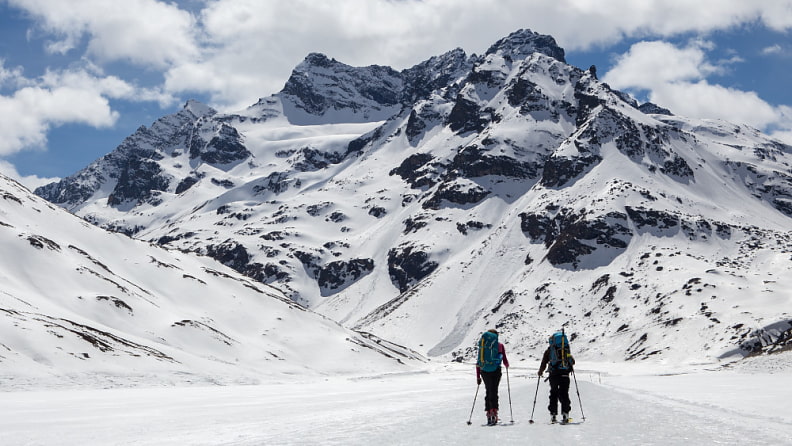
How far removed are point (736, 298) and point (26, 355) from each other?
146 m

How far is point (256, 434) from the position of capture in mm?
19500

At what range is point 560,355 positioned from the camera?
880 inches

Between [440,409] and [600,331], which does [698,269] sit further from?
[440,409]

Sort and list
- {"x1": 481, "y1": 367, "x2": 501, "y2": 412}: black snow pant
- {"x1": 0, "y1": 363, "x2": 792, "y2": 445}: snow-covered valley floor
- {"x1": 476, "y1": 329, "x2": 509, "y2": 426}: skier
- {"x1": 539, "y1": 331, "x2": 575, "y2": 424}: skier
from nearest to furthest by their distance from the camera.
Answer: {"x1": 0, "y1": 363, "x2": 792, "y2": 445}: snow-covered valley floor → {"x1": 481, "y1": 367, "x2": 501, "y2": 412}: black snow pant → {"x1": 539, "y1": 331, "x2": 575, "y2": 424}: skier → {"x1": 476, "y1": 329, "x2": 509, "y2": 426}: skier

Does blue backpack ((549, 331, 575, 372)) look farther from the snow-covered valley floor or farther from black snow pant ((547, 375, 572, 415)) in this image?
the snow-covered valley floor

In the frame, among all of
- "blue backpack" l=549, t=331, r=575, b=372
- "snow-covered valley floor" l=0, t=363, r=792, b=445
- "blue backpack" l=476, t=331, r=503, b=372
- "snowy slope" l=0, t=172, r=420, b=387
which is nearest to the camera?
"snow-covered valley floor" l=0, t=363, r=792, b=445

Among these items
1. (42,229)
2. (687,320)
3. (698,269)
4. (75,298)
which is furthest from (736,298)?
(42,229)

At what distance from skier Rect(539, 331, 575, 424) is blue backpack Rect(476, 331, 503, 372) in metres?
1.53

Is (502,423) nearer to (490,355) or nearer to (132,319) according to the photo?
(490,355)

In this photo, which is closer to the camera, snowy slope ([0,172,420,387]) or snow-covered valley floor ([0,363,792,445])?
snow-covered valley floor ([0,363,792,445])

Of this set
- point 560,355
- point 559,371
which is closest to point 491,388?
point 559,371

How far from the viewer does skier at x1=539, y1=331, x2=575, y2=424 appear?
21.7 m

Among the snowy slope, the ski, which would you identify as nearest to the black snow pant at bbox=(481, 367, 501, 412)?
the ski

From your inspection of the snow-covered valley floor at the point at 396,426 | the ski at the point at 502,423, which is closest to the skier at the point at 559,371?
the snow-covered valley floor at the point at 396,426
